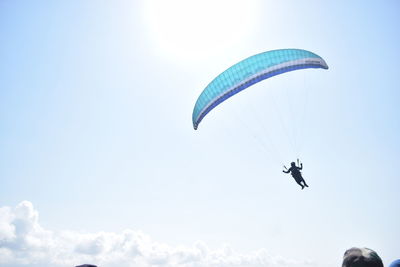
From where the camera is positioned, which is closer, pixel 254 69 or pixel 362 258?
pixel 362 258

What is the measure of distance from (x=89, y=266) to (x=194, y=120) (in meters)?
19.0

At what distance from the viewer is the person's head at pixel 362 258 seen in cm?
326

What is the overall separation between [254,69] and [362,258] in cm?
1775

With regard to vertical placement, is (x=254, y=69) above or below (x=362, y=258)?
above

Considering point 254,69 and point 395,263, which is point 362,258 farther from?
point 254,69

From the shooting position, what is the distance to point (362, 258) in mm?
3305

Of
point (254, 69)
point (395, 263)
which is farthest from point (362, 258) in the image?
point (254, 69)

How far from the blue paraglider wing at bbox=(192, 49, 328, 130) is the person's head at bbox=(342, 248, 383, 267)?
17.5 metres

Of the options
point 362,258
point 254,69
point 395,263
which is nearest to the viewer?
point 362,258

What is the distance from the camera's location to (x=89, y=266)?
12.1ft

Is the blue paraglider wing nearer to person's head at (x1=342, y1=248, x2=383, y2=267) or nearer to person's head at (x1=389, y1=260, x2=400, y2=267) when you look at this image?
person's head at (x1=389, y1=260, x2=400, y2=267)

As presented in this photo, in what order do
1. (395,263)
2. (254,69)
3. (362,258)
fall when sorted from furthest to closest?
1. (254,69)
2. (395,263)
3. (362,258)

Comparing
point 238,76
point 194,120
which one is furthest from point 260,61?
point 194,120

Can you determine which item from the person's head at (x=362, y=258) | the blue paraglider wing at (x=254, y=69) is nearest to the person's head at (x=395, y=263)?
the person's head at (x=362, y=258)
